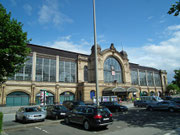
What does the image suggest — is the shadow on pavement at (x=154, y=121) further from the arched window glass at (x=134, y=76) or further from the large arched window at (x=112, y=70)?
the arched window glass at (x=134, y=76)

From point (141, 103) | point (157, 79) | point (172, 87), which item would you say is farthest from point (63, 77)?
point (172, 87)

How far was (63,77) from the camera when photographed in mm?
37000

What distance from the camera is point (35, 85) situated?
103ft

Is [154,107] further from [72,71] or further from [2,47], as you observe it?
[72,71]

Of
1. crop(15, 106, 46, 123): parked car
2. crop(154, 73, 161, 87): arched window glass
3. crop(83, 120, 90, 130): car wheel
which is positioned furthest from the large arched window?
crop(83, 120, 90, 130): car wheel

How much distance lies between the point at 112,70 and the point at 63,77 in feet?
54.1

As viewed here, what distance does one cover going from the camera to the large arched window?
143 feet

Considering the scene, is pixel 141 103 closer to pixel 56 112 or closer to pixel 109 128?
pixel 56 112

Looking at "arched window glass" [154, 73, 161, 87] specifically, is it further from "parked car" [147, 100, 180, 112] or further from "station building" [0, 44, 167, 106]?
"parked car" [147, 100, 180, 112]

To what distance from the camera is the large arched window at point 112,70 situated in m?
43.5

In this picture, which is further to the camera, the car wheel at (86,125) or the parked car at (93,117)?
the car wheel at (86,125)

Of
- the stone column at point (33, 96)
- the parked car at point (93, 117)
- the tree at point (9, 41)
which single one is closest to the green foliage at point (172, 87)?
the stone column at point (33, 96)

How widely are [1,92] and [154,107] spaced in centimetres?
2789

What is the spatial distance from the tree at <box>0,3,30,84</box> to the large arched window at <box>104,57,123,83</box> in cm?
3221
